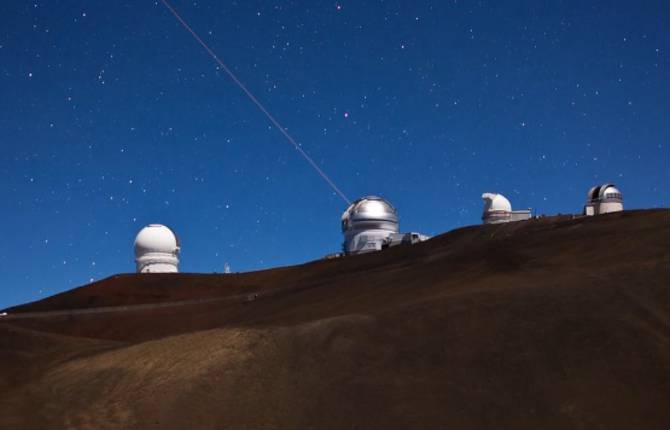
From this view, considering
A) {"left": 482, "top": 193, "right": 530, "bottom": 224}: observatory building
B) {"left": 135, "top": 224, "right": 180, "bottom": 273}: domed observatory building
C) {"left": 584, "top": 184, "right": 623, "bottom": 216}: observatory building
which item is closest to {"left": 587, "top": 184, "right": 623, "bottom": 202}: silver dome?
{"left": 584, "top": 184, "right": 623, "bottom": 216}: observatory building

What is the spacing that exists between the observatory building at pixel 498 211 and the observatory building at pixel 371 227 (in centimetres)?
537

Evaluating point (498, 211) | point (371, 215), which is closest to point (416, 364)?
point (371, 215)

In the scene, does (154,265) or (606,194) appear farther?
(154,265)

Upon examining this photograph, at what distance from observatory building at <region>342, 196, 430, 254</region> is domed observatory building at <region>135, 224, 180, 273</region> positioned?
13369 mm

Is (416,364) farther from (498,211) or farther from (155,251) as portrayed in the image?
(155,251)

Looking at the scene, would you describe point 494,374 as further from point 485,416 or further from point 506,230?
point 506,230

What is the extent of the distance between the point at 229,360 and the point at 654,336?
904 cm

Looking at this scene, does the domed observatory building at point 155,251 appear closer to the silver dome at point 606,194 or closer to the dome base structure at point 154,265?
the dome base structure at point 154,265

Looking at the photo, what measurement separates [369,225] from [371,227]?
21 centimetres

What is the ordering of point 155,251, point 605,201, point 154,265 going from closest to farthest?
point 605,201, point 154,265, point 155,251

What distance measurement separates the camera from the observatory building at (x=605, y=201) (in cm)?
4294

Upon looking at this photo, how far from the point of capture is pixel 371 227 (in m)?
47.0

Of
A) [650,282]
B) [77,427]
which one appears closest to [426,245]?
[650,282]


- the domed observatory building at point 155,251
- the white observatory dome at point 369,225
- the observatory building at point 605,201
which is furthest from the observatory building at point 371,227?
the domed observatory building at point 155,251
